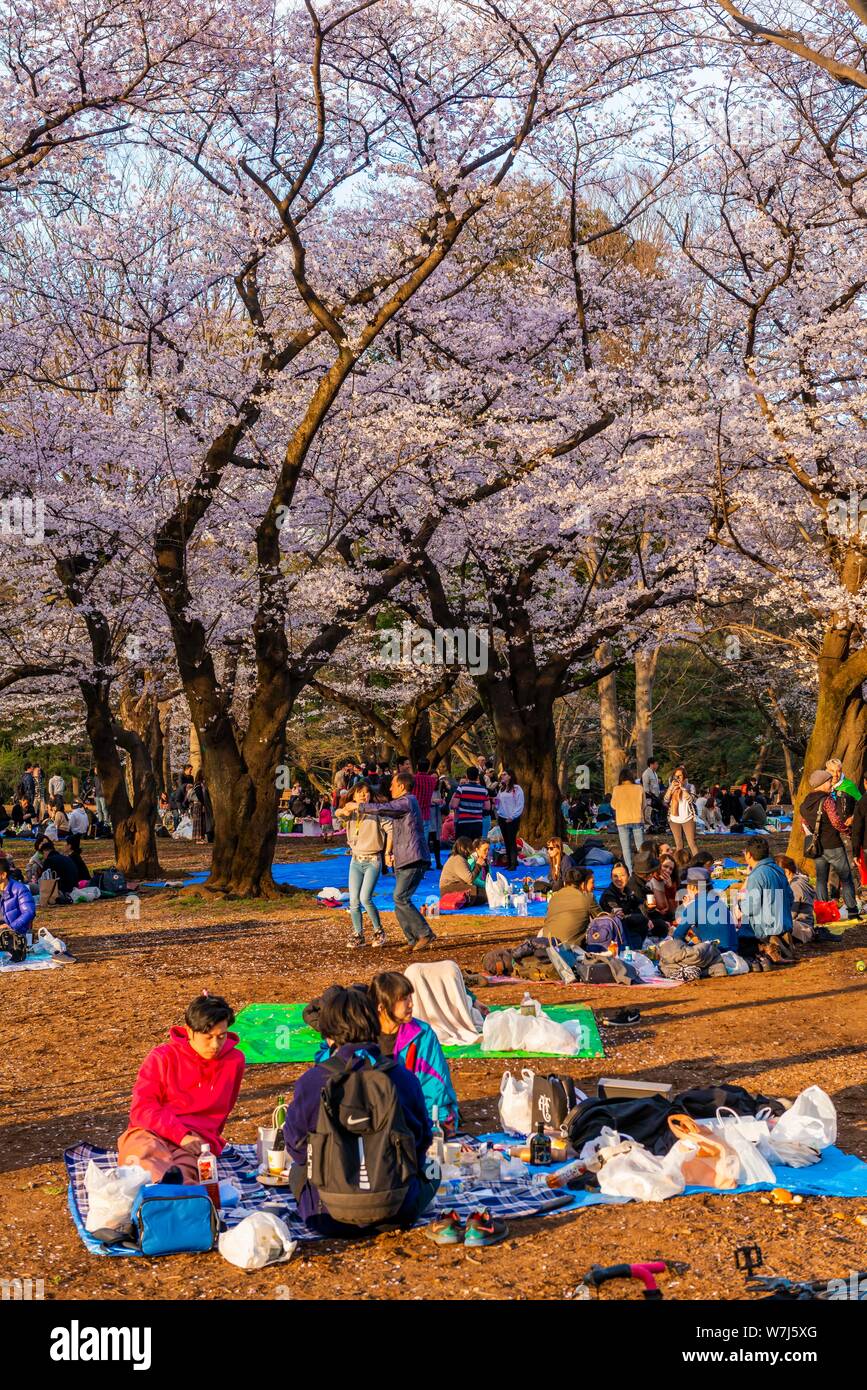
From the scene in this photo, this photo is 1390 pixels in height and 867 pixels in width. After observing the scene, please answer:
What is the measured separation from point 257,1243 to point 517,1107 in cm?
218

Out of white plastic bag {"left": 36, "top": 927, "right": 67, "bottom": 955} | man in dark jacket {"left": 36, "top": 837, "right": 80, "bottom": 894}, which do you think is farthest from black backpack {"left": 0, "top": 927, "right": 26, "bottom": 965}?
man in dark jacket {"left": 36, "top": 837, "right": 80, "bottom": 894}

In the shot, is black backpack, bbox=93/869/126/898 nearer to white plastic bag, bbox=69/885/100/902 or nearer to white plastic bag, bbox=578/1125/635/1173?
white plastic bag, bbox=69/885/100/902

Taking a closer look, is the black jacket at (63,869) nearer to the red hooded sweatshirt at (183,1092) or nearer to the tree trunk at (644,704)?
the red hooded sweatshirt at (183,1092)

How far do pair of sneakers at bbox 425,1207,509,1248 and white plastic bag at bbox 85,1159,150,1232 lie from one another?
4.10 ft

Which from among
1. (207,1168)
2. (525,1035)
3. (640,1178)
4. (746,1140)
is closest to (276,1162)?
(207,1168)

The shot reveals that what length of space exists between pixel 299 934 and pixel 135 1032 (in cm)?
452

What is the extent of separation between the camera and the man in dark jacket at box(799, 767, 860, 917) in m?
14.7

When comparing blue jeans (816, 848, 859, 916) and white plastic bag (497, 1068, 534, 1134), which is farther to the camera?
blue jeans (816, 848, 859, 916)

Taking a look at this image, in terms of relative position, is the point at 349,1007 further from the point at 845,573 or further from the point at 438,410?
the point at 438,410

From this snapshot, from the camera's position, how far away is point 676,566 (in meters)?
21.1

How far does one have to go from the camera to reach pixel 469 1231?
5.65 metres

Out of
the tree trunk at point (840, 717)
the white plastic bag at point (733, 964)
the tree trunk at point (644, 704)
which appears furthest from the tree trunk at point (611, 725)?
the white plastic bag at point (733, 964)

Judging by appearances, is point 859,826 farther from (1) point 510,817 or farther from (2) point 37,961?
(2) point 37,961

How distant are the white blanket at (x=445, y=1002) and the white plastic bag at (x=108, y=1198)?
366 centimetres
